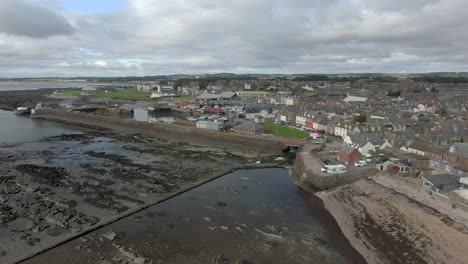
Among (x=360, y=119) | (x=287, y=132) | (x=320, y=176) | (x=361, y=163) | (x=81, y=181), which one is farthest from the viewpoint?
(x=360, y=119)

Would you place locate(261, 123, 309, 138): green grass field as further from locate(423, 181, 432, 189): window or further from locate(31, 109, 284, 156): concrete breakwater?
locate(423, 181, 432, 189): window

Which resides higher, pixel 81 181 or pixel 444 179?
pixel 444 179

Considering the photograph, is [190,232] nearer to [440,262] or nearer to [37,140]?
[440,262]

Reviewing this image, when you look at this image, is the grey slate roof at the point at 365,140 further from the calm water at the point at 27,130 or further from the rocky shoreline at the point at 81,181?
the calm water at the point at 27,130

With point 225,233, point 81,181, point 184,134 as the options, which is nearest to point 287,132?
point 184,134

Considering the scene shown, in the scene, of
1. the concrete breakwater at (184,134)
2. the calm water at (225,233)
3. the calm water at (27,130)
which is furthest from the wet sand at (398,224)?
the calm water at (27,130)

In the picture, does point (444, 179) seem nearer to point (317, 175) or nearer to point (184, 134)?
point (317, 175)
